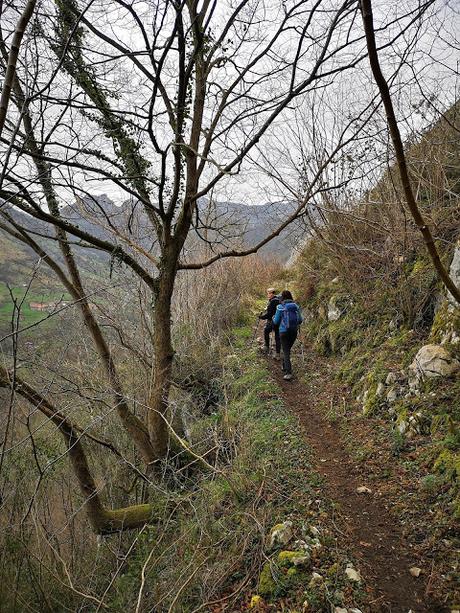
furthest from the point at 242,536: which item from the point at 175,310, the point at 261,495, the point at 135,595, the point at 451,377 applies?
the point at 175,310

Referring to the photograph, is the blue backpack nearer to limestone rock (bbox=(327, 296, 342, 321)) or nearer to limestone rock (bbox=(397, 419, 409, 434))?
limestone rock (bbox=(327, 296, 342, 321))

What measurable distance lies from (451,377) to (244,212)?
436 cm

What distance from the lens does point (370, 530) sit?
3.14 meters

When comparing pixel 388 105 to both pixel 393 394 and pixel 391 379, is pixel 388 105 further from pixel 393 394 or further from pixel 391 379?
pixel 391 379

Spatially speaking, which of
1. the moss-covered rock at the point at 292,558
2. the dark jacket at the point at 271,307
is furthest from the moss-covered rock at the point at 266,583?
the dark jacket at the point at 271,307

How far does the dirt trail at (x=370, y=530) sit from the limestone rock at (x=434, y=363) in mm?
1089

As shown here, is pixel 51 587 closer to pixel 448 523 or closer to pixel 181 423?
pixel 181 423

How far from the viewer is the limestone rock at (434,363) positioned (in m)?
3.95

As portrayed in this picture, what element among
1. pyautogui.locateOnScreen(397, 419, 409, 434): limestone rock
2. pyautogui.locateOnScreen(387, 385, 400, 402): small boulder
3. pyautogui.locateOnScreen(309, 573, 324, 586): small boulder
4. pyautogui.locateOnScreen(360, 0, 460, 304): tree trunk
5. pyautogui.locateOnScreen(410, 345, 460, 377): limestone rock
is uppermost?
pyautogui.locateOnScreen(360, 0, 460, 304): tree trunk

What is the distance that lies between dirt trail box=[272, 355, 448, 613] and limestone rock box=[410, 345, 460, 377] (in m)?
1.09

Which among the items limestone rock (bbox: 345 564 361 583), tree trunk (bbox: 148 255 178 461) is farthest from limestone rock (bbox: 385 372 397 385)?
tree trunk (bbox: 148 255 178 461)

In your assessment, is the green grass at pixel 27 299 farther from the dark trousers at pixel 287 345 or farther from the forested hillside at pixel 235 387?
the dark trousers at pixel 287 345

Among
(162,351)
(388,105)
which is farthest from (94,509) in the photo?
(388,105)

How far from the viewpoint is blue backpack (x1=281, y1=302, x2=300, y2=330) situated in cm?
679
